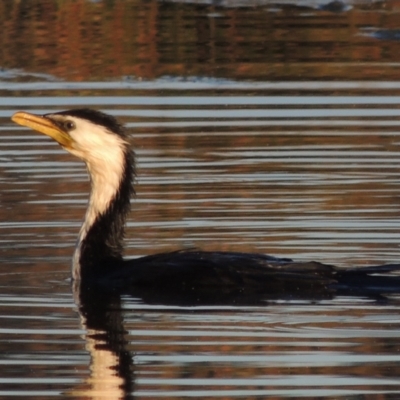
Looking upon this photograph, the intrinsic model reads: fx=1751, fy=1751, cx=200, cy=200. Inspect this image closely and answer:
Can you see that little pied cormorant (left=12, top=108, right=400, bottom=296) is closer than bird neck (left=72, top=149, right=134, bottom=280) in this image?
Yes

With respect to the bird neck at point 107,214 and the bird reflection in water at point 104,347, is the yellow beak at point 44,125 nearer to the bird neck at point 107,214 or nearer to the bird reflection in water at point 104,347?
the bird neck at point 107,214

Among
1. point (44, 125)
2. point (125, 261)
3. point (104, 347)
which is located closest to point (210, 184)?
point (44, 125)

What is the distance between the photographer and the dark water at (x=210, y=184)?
9.25m

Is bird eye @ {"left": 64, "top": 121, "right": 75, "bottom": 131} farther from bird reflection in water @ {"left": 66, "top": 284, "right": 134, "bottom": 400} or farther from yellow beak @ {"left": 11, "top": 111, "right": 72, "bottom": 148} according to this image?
bird reflection in water @ {"left": 66, "top": 284, "right": 134, "bottom": 400}

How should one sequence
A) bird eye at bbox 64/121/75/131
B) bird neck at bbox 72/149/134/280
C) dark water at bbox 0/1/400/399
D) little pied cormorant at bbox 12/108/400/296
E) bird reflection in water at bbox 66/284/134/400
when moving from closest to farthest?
bird reflection in water at bbox 66/284/134/400
dark water at bbox 0/1/400/399
little pied cormorant at bbox 12/108/400/296
bird neck at bbox 72/149/134/280
bird eye at bbox 64/121/75/131

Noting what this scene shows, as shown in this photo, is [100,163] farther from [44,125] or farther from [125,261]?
[125,261]

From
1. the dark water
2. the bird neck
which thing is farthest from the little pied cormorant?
the dark water

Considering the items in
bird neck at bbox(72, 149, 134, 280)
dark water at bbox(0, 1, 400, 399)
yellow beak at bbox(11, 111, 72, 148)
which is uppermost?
yellow beak at bbox(11, 111, 72, 148)

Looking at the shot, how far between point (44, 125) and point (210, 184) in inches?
110

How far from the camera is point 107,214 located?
11.7m

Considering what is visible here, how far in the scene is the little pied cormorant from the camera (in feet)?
35.7

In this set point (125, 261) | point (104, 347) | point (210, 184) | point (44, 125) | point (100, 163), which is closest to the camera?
point (104, 347)

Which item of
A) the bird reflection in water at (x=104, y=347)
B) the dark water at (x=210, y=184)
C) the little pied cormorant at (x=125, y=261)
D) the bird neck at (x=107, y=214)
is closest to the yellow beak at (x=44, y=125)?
the little pied cormorant at (x=125, y=261)

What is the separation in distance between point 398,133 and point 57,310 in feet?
21.6
